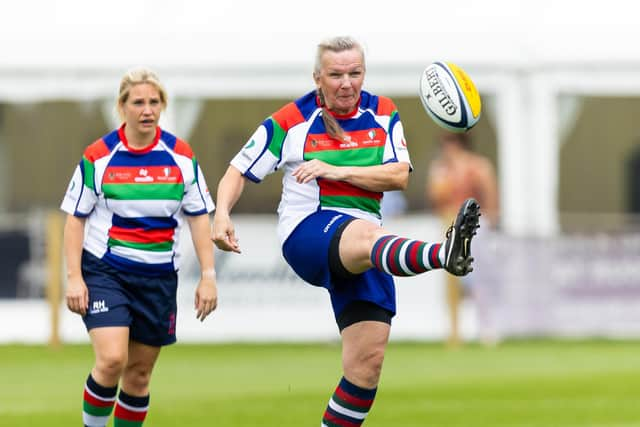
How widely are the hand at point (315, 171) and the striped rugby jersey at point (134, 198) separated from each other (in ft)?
3.18

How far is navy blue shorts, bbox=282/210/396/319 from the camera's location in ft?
23.3

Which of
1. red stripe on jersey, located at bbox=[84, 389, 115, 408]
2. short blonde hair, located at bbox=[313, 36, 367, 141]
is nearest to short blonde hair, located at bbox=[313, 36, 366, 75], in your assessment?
short blonde hair, located at bbox=[313, 36, 367, 141]

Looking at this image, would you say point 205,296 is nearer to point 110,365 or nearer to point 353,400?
point 110,365

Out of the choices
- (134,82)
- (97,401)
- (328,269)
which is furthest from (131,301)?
(328,269)

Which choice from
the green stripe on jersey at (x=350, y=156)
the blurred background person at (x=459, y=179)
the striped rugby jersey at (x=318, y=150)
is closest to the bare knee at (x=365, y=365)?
the striped rugby jersey at (x=318, y=150)

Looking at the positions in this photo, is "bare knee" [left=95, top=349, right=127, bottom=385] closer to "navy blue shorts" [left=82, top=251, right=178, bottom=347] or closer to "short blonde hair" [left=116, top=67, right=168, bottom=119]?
"navy blue shorts" [left=82, top=251, right=178, bottom=347]

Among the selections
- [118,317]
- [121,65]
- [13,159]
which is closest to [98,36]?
[121,65]

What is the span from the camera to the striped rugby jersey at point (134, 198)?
764cm

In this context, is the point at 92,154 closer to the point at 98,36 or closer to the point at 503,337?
the point at 503,337

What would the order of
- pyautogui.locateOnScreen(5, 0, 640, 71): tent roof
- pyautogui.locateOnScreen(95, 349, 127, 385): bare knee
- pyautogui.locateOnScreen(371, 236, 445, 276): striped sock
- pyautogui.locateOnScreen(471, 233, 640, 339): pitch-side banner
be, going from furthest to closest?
pyautogui.locateOnScreen(5, 0, 640, 71): tent roof
pyautogui.locateOnScreen(471, 233, 640, 339): pitch-side banner
pyautogui.locateOnScreen(95, 349, 127, 385): bare knee
pyautogui.locateOnScreen(371, 236, 445, 276): striped sock

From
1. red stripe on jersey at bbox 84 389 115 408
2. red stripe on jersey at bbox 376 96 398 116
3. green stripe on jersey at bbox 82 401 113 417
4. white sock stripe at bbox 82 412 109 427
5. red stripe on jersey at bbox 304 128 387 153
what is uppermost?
red stripe on jersey at bbox 376 96 398 116

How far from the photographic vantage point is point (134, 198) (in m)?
7.65

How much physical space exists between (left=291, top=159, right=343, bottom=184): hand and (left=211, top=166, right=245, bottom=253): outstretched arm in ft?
1.14

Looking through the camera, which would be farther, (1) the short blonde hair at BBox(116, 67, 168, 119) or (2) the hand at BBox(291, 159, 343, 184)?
(1) the short blonde hair at BBox(116, 67, 168, 119)
